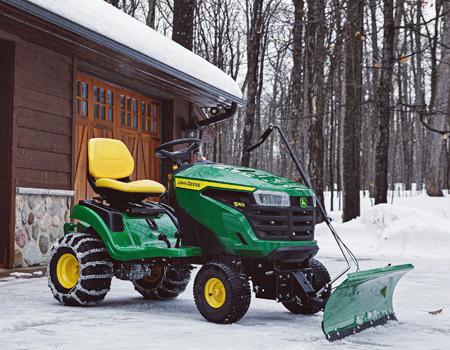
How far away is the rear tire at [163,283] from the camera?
21.5 ft

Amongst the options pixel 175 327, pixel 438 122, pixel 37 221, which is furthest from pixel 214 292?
pixel 438 122

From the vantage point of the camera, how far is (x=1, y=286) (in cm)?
721

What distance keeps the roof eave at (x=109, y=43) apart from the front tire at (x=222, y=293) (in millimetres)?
3398

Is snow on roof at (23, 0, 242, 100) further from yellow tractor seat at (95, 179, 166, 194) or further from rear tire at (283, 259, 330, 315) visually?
rear tire at (283, 259, 330, 315)

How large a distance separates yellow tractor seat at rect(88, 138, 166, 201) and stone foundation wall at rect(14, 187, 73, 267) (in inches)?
103

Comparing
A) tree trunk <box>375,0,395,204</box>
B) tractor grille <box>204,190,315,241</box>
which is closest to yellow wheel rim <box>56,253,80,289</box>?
tractor grille <box>204,190,315,241</box>

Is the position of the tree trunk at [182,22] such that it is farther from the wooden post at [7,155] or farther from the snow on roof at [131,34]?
the wooden post at [7,155]

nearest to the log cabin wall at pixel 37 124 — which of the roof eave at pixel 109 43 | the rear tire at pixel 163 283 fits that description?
the roof eave at pixel 109 43

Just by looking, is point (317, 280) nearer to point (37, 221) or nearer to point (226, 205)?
point (226, 205)

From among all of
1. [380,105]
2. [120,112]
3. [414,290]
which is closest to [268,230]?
[414,290]

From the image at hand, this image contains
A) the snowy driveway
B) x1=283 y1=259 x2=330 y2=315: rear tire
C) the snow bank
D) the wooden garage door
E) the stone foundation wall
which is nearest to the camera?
the snowy driveway

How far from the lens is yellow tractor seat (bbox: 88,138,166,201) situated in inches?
242

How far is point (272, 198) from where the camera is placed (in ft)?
17.3

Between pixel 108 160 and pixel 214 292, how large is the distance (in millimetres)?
1832
